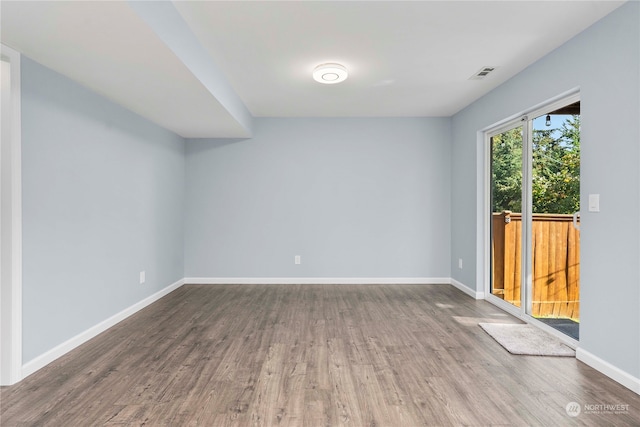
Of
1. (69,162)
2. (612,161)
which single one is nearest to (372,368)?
(612,161)

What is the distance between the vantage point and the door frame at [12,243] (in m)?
2.18

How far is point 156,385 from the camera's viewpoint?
A: 2191mm

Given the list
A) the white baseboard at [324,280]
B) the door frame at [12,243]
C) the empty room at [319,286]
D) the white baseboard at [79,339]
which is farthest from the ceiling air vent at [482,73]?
the white baseboard at [79,339]

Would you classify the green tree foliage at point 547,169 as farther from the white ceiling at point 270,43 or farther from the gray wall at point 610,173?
the white ceiling at point 270,43

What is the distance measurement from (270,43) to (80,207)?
2.07 meters

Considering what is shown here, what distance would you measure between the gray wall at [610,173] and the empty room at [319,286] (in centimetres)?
1

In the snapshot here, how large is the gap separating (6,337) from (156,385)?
1006 mm

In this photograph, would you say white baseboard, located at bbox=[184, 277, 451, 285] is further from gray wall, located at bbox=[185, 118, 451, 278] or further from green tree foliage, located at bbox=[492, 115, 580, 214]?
green tree foliage, located at bbox=[492, 115, 580, 214]

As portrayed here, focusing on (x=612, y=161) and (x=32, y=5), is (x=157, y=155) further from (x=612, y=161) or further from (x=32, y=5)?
(x=612, y=161)

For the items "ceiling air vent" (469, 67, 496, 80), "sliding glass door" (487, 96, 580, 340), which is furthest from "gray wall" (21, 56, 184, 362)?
"sliding glass door" (487, 96, 580, 340)

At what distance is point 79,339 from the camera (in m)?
2.82

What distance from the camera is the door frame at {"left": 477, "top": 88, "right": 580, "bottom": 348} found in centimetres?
301

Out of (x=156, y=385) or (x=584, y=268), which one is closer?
(x=156, y=385)

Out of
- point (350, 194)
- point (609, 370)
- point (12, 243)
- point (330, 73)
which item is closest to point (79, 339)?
point (12, 243)
